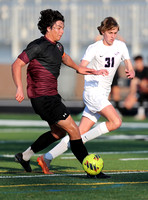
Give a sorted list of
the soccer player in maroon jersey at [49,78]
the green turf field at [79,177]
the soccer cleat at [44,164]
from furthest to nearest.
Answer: the soccer cleat at [44,164] → the soccer player in maroon jersey at [49,78] → the green turf field at [79,177]

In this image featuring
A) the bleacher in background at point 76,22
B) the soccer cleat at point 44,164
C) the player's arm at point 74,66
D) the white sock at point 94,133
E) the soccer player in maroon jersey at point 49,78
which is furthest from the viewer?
the bleacher in background at point 76,22

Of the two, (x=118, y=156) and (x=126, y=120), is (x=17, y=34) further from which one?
(x=118, y=156)

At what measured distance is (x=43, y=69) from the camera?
840 centimetres

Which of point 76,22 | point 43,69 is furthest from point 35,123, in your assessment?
point 76,22

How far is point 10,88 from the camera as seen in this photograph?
129 ft

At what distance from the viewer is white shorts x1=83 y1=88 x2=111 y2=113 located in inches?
372

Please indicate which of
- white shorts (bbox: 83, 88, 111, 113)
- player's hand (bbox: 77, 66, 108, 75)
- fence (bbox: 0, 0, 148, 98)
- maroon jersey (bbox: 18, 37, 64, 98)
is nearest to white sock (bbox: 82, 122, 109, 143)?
white shorts (bbox: 83, 88, 111, 113)

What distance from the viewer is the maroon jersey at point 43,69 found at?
835 centimetres

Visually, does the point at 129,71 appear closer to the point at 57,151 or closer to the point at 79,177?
the point at 57,151

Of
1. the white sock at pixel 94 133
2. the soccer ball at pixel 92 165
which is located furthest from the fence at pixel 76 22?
the soccer ball at pixel 92 165

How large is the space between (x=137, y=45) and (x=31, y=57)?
164 ft

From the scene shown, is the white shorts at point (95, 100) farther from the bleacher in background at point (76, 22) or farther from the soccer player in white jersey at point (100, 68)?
the bleacher in background at point (76, 22)

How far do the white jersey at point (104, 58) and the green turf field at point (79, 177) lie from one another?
121 cm

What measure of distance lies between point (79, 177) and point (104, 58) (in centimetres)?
199
